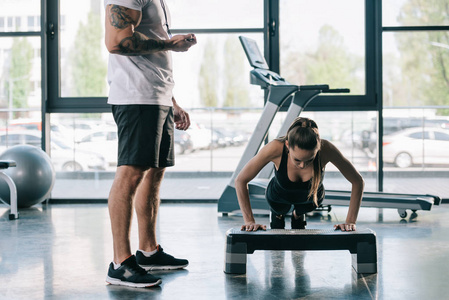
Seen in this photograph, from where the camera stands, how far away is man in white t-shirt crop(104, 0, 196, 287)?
6.73 ft

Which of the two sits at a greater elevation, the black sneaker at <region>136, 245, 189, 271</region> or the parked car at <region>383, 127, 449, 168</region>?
the parked car at <region>383, 127, 449, 168</region>

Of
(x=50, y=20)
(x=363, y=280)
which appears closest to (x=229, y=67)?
(x=50, y=20)

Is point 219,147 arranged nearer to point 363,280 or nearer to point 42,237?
point 42,237

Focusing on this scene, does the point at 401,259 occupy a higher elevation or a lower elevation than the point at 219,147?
lower

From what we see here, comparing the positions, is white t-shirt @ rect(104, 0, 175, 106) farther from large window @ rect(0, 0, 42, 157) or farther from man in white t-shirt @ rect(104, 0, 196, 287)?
large window @ rect(0, 0, 42, 157)

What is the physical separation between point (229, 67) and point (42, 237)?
2391mm

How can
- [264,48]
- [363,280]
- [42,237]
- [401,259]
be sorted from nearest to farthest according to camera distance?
1. [363,280]
2. [401,259]
3. [42,237]
4. [264,48]

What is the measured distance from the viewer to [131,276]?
6.88 feet

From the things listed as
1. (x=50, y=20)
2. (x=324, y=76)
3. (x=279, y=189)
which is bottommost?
(x=279, y=189)

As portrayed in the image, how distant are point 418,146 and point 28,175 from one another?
124 inches

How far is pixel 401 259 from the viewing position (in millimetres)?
2588

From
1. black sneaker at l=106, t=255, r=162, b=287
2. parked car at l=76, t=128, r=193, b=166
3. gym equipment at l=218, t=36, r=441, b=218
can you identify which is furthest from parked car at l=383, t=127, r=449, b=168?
black sneaker at l=106, t=255, r=162, b=287

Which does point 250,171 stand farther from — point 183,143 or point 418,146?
point 418,146

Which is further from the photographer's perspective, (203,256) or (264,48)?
(264,48)
